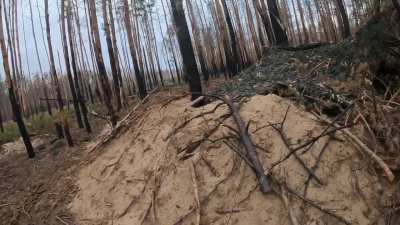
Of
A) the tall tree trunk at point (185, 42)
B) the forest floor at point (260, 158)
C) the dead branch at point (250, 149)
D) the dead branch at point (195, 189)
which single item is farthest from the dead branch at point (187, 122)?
the tall tree trunk at point (185, 42)

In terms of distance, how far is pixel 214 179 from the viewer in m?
3.70

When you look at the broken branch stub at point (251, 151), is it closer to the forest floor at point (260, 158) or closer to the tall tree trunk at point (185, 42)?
the forest floor at point (260, 158)

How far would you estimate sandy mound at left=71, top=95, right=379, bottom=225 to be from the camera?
10.7 feet

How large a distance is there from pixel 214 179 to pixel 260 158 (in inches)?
18.3

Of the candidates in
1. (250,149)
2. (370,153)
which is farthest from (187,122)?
(370,153)

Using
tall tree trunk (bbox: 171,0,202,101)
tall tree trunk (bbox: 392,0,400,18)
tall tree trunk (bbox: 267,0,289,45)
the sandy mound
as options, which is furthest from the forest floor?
tall tree trunk (bbox: 267,0,289,45)

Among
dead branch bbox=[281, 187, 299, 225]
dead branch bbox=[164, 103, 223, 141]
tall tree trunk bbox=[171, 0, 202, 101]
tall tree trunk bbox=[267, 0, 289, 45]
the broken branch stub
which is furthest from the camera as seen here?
tall tree trunk bbox=[267, 0, 289, 45]

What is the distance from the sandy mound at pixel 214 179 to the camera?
327 cm

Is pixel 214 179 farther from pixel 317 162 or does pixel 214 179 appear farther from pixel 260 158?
pixel 317 162

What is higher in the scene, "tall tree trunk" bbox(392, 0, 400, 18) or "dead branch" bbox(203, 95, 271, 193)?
"tall tree trunk" bbox(392, 0, 400, 18)

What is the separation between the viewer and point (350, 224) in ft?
10.0

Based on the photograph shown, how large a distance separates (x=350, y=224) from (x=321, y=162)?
0.60 m

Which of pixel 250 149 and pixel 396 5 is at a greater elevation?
pixel 396 5

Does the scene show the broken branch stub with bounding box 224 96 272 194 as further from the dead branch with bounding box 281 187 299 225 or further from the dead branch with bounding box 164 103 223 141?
the dead branch with bounding box 164 103 223 141
